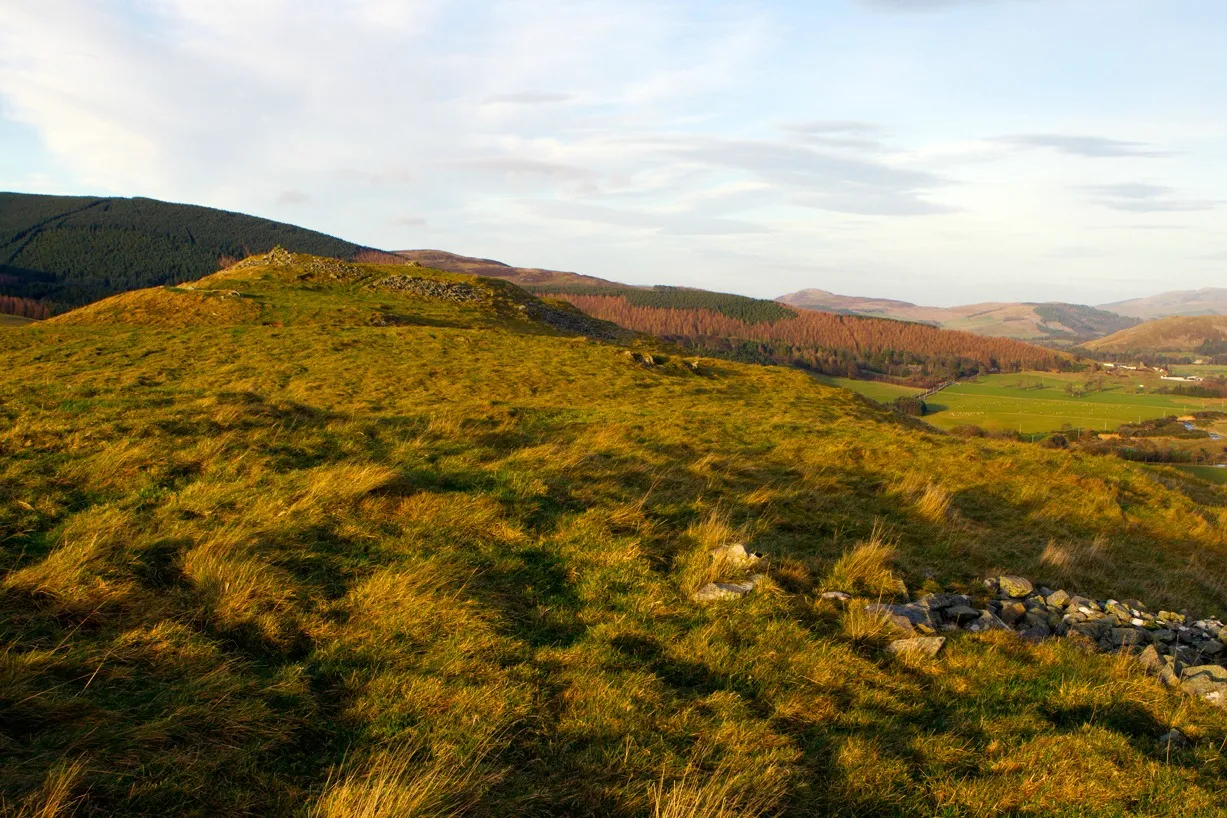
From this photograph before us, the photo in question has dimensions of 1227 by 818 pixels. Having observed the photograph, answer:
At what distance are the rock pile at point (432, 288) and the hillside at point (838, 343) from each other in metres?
101

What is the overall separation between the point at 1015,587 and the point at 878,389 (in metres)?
115

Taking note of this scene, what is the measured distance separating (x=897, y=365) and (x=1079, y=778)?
173m

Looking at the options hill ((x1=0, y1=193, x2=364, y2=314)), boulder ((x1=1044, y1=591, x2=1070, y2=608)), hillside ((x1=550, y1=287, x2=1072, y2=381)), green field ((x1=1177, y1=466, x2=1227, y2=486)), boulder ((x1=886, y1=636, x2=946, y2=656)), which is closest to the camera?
boulder ((x1=886, y1=636, x2=946, y2=656))

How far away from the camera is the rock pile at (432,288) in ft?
157

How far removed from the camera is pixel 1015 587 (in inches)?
319

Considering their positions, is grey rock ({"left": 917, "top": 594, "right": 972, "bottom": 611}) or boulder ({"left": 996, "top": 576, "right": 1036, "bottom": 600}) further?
boulder ({"left": 996, "top": 576, "right": 1036, "bottom": 600})

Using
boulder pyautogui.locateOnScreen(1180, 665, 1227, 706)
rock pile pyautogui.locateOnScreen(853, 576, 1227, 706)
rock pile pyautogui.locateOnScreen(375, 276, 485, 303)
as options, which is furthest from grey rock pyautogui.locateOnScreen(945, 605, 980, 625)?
rock pile pyautogui.locateOnScreen(375, 276, 485, 303)

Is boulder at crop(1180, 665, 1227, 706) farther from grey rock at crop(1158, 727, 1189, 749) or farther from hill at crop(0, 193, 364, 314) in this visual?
hill at crop(0, 193, 364, 314)

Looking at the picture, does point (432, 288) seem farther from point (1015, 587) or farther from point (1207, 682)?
point (1207, 682)

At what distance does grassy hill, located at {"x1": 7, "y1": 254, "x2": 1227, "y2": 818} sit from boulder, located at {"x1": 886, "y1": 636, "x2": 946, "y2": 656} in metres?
0.11

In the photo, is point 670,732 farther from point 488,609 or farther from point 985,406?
point 985,406

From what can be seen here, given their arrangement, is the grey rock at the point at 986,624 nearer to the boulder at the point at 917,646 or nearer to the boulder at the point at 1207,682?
the boulder at the point at 917,646

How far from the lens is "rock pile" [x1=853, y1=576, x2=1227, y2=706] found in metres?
6.14

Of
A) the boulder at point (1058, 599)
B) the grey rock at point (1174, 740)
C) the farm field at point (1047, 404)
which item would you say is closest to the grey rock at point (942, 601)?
the boulder at point (1058, 599)
